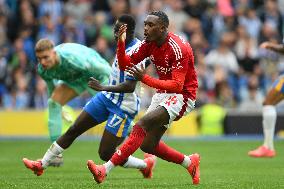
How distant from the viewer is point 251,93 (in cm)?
2228

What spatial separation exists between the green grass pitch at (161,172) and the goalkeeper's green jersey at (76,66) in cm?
143

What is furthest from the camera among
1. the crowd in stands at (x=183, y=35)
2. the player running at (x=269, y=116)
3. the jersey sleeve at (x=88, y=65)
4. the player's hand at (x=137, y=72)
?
the crowd in stands at (x=183, y=35)

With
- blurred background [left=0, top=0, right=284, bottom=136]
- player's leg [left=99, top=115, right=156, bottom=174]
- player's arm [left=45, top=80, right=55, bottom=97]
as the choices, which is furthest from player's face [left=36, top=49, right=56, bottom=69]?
blurred background [left=0, top=0, right=284, bottom=136]

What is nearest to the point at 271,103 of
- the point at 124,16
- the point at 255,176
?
the point at 255,176

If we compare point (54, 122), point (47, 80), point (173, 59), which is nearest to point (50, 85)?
point (47, 80)

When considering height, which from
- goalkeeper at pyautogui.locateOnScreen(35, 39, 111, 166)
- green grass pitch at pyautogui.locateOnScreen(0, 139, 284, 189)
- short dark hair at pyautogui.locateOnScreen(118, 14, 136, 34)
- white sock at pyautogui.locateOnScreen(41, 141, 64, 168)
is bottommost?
green grass pitch at pyautogui.locateOnScreen(0, 139, 284, 189)

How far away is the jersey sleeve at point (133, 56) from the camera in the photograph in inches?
421

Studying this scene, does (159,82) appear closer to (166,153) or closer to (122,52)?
(122,52)

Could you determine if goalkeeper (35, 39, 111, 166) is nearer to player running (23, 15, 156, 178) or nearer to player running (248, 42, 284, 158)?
player running (23, 15, 156, 178)

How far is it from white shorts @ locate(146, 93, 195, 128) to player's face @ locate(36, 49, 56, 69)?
2813 millimetres

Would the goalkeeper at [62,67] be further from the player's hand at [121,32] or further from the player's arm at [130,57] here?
the player's hand at [121,32]

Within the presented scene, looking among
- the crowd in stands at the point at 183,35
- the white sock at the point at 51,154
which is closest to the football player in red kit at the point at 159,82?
the white sock at the point at 51,154

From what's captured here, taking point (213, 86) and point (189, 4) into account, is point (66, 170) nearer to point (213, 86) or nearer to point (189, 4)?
point (213, 86)

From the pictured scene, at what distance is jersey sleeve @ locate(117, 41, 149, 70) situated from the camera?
1069cm
